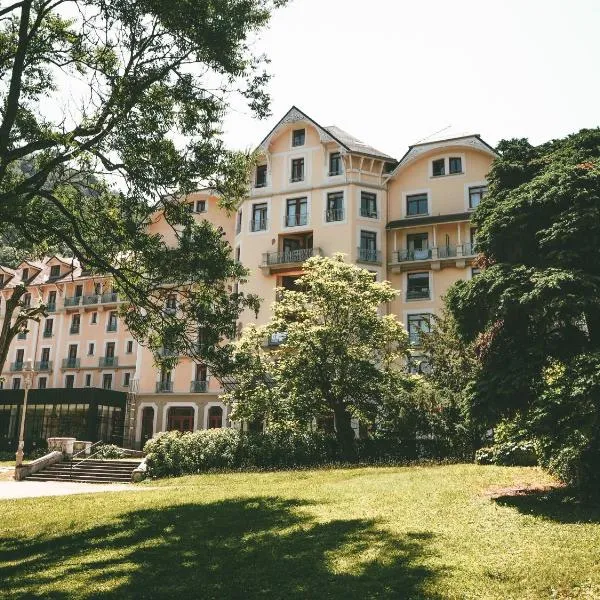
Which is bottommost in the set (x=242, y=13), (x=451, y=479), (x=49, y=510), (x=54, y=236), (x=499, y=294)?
(x=49, y=510)

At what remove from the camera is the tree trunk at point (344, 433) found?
86.4ft

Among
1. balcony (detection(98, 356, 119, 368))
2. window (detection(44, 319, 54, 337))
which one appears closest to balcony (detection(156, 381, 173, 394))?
balcony (detection(98, 356, 119, 368))

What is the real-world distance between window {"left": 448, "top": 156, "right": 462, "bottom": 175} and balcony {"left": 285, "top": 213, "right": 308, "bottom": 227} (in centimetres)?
1015

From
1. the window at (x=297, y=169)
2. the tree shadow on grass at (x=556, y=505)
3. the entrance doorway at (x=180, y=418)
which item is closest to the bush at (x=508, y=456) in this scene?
the tree shadow on grass at (x=556, y=505)

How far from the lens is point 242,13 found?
1309 centimetres

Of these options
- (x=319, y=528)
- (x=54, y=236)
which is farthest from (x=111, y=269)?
(x=319, y=528)

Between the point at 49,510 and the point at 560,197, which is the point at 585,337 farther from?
the point at 49,510

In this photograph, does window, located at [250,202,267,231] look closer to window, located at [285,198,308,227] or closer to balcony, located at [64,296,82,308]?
window, located at [285,198,308,227]

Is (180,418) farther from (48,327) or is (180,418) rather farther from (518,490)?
(518,490)

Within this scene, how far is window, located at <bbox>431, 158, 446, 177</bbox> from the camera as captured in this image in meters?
38.6

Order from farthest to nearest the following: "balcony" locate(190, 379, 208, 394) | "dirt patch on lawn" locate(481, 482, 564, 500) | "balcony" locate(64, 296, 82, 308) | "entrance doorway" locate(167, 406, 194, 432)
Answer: "balcony" locate(64, 296, 82, 308), "entrance doorway" locate(167, 406, 194, 432), "balcony" locate(190, 379, 208, 394), "dirt patch on lawn" locate(481, 482, 564, 500)

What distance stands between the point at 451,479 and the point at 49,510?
11.6m

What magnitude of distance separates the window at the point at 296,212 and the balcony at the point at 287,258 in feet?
6.69

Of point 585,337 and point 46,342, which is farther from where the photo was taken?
point 46,342
